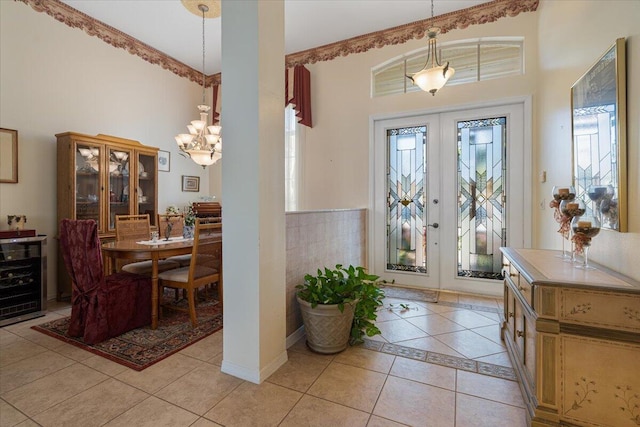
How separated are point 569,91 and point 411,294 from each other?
2.51m

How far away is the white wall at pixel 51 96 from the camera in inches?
124

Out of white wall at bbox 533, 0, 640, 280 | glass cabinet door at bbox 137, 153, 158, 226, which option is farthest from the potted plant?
glass cabinet door at bbox 137, 153, 158, 226

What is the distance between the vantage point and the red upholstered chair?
2365 mm

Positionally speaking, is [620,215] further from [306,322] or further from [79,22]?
[79,22]

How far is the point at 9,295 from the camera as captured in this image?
113 inches

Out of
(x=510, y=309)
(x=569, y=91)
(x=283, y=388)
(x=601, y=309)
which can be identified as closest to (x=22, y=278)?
(x=283, y=388)

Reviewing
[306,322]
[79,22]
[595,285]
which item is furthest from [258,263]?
[79,22]

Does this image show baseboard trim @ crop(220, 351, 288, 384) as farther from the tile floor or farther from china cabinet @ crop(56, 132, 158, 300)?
china cabinet @ crop(56, 132, 158, 300)

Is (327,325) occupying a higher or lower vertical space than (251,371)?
higher

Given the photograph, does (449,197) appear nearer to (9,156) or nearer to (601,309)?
(601,309)

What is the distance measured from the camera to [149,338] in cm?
246

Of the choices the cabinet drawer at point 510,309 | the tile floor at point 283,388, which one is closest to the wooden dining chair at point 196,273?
the tile floor at point 283,388

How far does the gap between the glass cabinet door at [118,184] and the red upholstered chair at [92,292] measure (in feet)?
4.57

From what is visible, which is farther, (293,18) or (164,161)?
(164,161)
